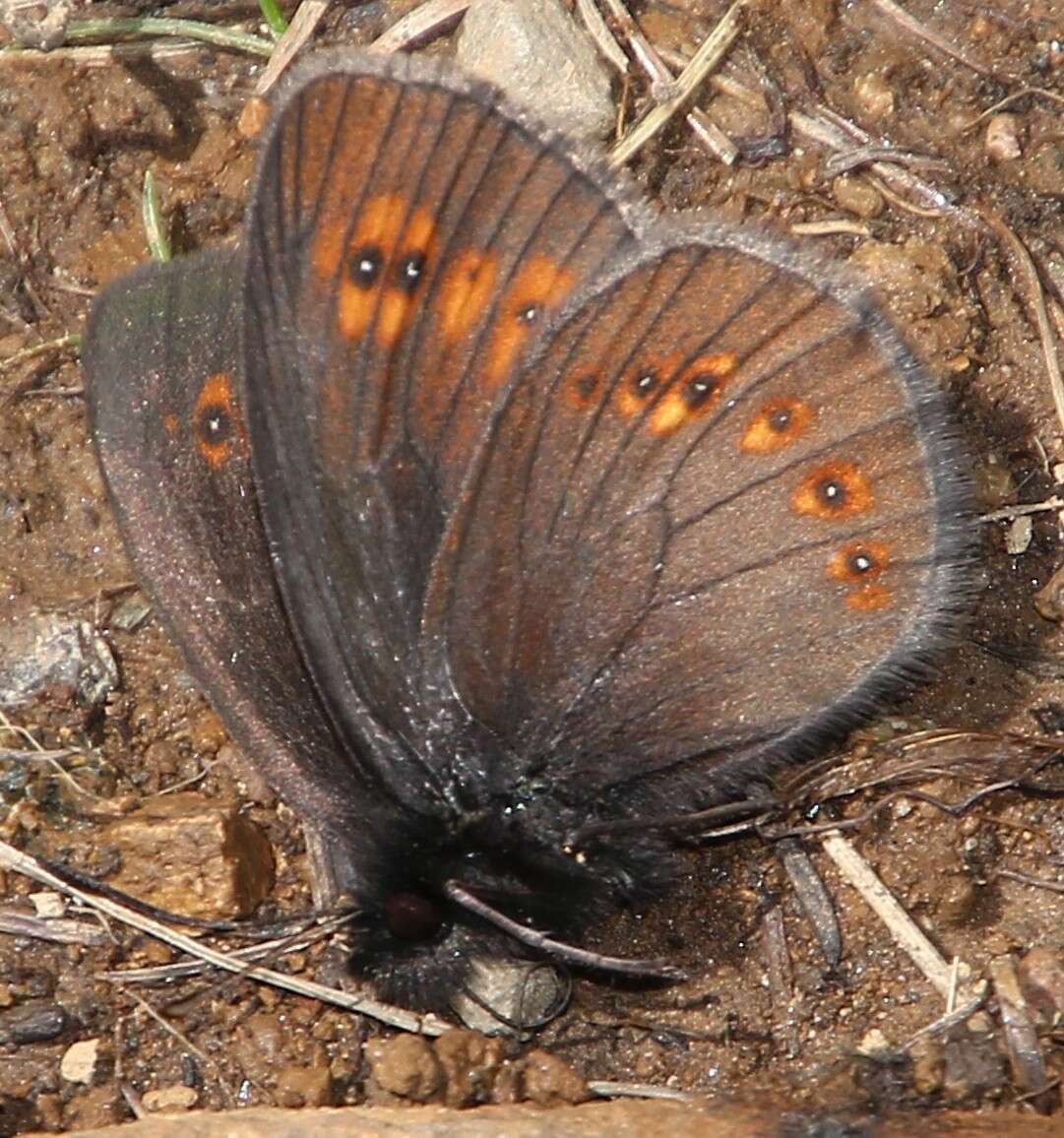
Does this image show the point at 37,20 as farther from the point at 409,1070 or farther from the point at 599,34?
the point at 409,1070

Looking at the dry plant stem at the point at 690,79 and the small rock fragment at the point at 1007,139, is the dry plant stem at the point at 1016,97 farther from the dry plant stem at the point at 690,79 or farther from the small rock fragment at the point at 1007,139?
the dry plant stem at the point at 690,79

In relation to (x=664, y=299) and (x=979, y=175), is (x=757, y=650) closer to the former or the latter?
(x=664, y=299)

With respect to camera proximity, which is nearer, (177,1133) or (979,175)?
(177,1133)

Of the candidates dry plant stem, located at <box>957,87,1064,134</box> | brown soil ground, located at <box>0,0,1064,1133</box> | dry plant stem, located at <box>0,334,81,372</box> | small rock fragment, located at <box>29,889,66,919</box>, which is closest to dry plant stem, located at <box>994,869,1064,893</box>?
brown soil ground, located at <box>0,0,1064,1133</box>

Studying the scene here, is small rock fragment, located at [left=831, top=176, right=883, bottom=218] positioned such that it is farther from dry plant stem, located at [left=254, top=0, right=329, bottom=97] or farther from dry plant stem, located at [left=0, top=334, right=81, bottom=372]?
dry plant stem, located at [left=0, top=334, right=81, bottom=372]

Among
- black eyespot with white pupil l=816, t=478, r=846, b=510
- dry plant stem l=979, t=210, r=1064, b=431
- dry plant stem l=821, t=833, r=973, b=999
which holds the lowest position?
dry plant stem l=821, t=833, r=973, b=999

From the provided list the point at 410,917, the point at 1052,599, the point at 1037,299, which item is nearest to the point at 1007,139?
the point at 1037,299

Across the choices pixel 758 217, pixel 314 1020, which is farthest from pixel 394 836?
pixel 758 217
